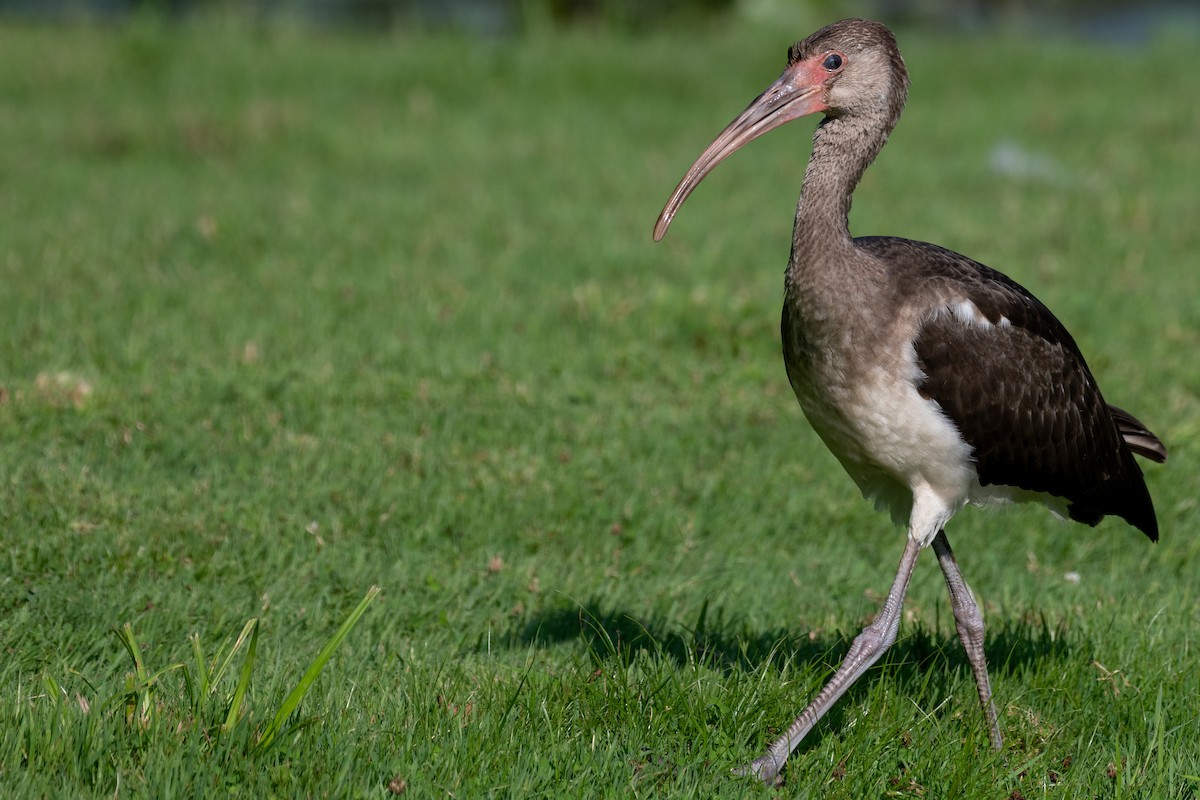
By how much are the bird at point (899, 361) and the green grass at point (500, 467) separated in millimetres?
449

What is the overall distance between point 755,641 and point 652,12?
34.3 feet

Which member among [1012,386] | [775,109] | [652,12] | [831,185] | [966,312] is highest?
[652,12]

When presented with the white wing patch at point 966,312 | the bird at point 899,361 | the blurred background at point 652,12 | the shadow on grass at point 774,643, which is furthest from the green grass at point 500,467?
the blurred background at point 652,12

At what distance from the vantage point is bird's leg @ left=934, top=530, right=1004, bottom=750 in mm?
4414

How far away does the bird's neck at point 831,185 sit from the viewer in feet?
14.2

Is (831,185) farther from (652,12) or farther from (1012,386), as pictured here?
(652,12)

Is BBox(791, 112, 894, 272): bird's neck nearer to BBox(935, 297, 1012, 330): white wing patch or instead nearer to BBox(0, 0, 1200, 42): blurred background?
BBox(935, 297, 1012, 330): white wing patch

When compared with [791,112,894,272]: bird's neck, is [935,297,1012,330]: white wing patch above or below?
below

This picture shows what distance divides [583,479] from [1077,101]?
7811 millimetres

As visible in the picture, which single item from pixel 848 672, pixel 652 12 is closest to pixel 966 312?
pixel 848 672

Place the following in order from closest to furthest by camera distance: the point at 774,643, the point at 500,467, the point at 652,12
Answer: the point at 774,643, the point at 500,467, the point at 652,12

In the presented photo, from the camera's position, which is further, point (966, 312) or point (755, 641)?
point (755, 641)

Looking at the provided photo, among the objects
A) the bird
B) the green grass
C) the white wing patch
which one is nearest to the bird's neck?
the bird

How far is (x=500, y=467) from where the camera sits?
590 centimetres
